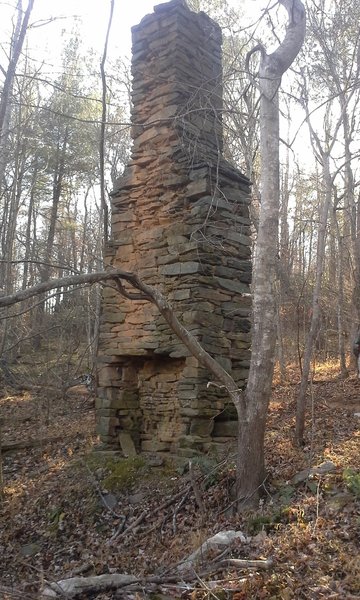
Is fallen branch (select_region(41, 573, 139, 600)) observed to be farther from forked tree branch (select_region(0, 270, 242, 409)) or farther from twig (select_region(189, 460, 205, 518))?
forked tree branch (select_region(0, 270, 242, 409))

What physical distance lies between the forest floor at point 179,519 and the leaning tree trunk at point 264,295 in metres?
0.40

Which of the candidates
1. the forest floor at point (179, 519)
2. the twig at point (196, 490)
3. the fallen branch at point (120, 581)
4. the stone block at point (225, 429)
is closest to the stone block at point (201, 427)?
the stone block at point (225, 429)

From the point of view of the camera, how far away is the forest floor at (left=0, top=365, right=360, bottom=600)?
162 inches

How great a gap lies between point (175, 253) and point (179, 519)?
3.68 meters

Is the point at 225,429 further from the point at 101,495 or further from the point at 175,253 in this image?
the point at 175,253

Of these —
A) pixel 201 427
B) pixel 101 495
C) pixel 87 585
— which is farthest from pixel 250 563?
pixel 101 495

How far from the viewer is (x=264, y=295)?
5895 mm

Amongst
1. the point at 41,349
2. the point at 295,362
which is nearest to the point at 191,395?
the point at 295,362

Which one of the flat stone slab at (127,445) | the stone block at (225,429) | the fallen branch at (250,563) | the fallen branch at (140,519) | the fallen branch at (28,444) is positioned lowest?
the fallen branch at (140,519)

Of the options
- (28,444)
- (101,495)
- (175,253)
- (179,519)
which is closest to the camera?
(179,519)

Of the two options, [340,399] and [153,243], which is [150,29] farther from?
[340,399]

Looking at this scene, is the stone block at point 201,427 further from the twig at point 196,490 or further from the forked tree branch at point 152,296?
the forked tree branch at point 152,296

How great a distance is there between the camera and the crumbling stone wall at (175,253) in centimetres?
787

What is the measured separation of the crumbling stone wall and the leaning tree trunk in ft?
5.14
